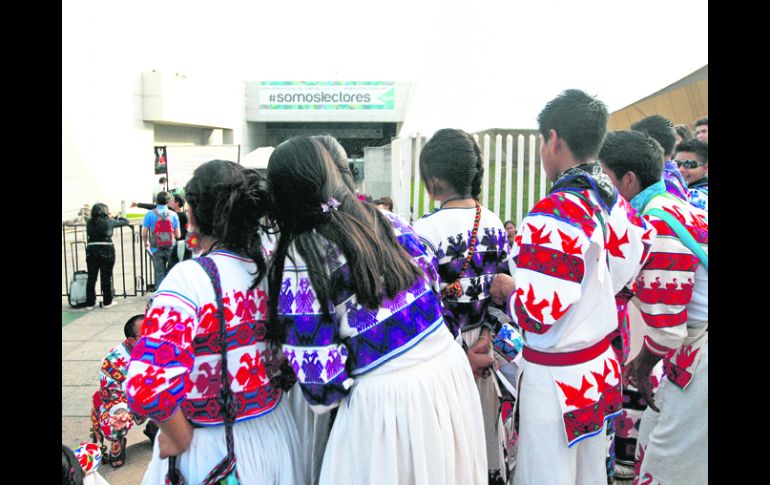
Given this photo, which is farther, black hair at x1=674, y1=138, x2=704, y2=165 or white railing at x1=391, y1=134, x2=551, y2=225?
white railing at x1=391, y1=134, x2=551, y2=225

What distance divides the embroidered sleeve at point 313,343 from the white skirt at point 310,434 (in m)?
0.29

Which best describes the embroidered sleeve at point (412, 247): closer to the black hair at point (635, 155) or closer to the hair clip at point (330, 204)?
the hair clip at point (330, 204)

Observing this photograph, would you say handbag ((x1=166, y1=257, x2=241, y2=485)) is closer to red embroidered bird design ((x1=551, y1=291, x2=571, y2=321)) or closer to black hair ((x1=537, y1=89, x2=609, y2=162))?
red embroidered bird design ((x1=551, y1=291, x2=571, y2=321))

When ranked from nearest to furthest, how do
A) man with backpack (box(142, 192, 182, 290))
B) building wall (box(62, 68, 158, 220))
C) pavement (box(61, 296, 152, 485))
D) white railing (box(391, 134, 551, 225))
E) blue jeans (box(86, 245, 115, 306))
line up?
1. pavement (box(61, 296, 152, 485))
2. white railing (box(391, 134, 551, 225))
3. blue jeans (box(86, 245, 115, 306))
4. man with backpack (box(142, 192, 182, 290))
5. building wall (box(62, 68, 158, 220))

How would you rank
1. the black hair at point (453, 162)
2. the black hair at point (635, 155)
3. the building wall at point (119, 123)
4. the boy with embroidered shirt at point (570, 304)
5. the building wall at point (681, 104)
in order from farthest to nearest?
the building wall at point (119, 123), the building wall at point (681, 104), the black hair at point (635, 155), the black hair at point (453, 162), the boy with embroidered shirt at point (570, 304)

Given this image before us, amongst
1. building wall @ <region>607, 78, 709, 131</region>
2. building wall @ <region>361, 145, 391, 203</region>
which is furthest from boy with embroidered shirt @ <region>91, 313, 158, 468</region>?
building wall @ <region>361, 145, 391, 203</region>

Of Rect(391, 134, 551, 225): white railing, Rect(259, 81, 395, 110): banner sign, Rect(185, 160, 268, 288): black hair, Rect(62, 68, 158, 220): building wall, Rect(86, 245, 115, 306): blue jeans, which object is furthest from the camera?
Rect(259, 81, 395, 110): banner sign

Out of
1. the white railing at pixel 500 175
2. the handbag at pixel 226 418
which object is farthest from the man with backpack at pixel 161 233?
the handbag at pixel 226 418

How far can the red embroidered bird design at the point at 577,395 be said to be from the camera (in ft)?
6.42

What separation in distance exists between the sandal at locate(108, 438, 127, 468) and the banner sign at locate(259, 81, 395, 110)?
32.5 m

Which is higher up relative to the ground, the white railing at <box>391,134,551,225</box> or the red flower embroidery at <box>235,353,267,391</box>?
the white railing at <box>391,134,551,225</box>

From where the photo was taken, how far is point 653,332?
257cm

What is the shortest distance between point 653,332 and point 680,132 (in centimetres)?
246

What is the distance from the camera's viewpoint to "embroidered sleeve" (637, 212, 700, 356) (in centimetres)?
253
